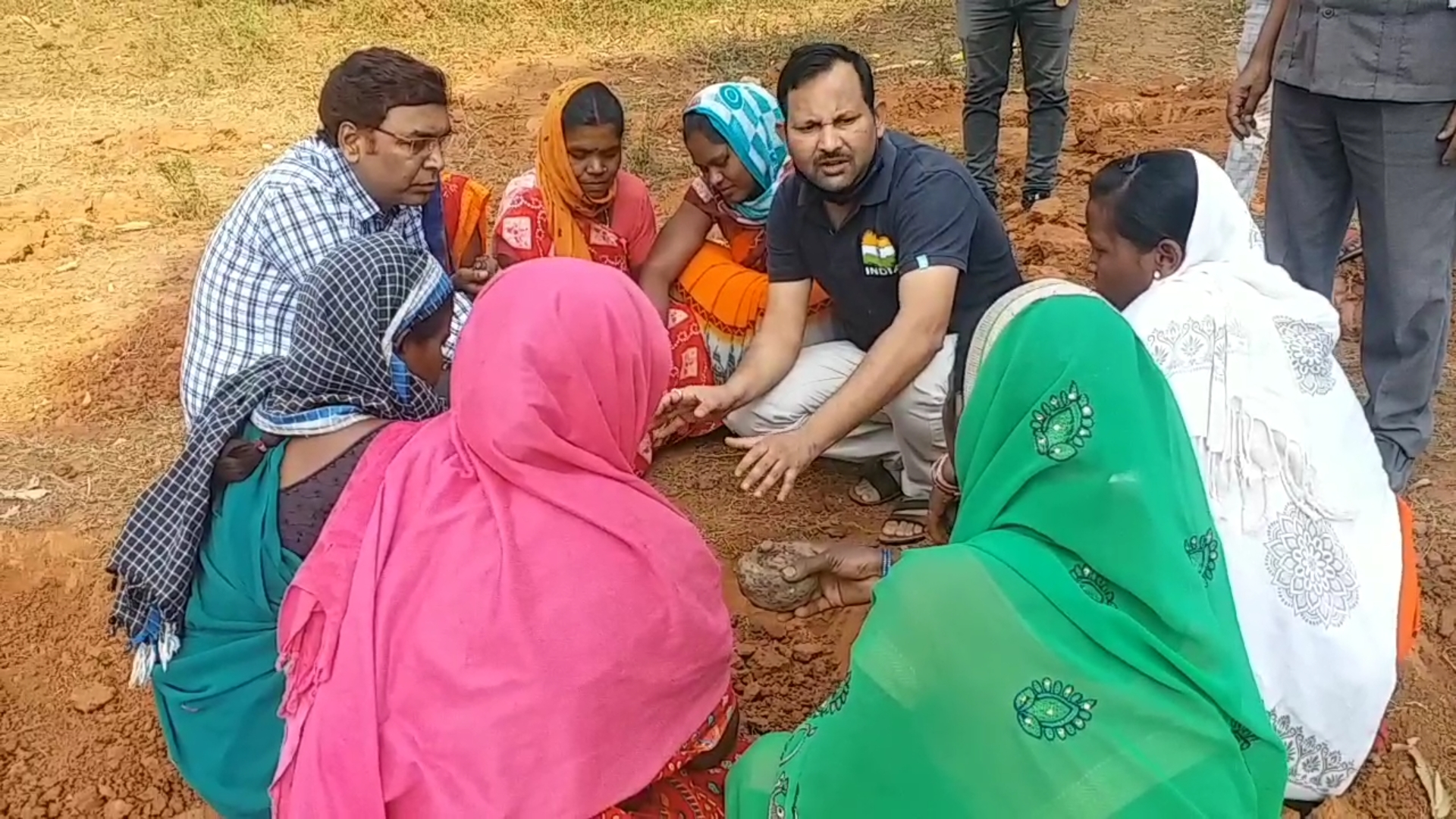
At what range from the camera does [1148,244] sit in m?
2.52

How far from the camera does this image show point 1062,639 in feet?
4.85

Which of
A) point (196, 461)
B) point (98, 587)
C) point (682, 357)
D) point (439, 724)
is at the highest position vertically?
point (196, 461)

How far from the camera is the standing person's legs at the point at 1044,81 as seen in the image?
16.5 ft

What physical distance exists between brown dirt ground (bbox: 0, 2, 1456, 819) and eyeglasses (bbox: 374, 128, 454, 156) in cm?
130

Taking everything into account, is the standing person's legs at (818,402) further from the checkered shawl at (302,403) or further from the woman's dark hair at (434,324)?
the checkered shawl at (302,403)

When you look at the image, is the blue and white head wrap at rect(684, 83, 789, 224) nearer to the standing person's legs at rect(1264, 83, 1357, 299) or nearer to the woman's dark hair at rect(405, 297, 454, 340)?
the standing person's legs at rect(1264, 83, 1357, 299)

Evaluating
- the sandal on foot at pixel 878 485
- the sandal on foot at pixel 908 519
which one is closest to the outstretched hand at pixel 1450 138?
the sandal on foot at pixel 908 519

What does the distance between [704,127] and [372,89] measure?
1.09 metres

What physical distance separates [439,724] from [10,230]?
5.60 m

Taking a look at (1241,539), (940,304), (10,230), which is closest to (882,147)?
(940,304)

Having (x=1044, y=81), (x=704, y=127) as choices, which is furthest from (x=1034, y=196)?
(x=704, y=127)

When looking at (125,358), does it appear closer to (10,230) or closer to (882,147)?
(10,230)

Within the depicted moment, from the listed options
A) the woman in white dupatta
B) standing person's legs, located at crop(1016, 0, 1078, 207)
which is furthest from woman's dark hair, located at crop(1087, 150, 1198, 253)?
standing person's legs, located at crop(1016, 0, 1078, 207)

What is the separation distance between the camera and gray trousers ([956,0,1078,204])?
5.04m
